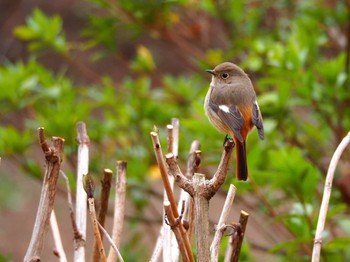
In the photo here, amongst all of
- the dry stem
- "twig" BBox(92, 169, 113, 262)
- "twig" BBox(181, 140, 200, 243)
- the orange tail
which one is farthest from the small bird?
the dry stem

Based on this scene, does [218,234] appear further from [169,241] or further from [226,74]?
[226,74]

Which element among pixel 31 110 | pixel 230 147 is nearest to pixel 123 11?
pixel 31 110

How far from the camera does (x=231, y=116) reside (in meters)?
2.70

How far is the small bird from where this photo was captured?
2590 millimetres

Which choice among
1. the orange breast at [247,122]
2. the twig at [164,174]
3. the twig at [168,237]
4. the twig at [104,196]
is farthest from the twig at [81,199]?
the orange breast at [247,122]

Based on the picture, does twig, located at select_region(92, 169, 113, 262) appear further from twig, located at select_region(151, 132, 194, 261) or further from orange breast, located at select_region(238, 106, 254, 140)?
orange breast, located at select_region(238, 106, 254, 140)

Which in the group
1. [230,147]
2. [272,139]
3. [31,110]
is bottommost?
[230,147]

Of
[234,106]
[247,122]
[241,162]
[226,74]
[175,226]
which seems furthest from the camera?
[226,74]

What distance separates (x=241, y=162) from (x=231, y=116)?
1.04 ft

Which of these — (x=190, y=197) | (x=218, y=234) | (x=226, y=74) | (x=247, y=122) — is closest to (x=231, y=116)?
(x=247, y=122)

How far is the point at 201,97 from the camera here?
148 inches

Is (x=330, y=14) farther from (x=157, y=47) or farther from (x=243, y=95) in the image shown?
(x=157, y=47)

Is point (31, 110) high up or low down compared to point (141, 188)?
up

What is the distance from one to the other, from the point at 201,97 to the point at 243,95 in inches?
37.8
